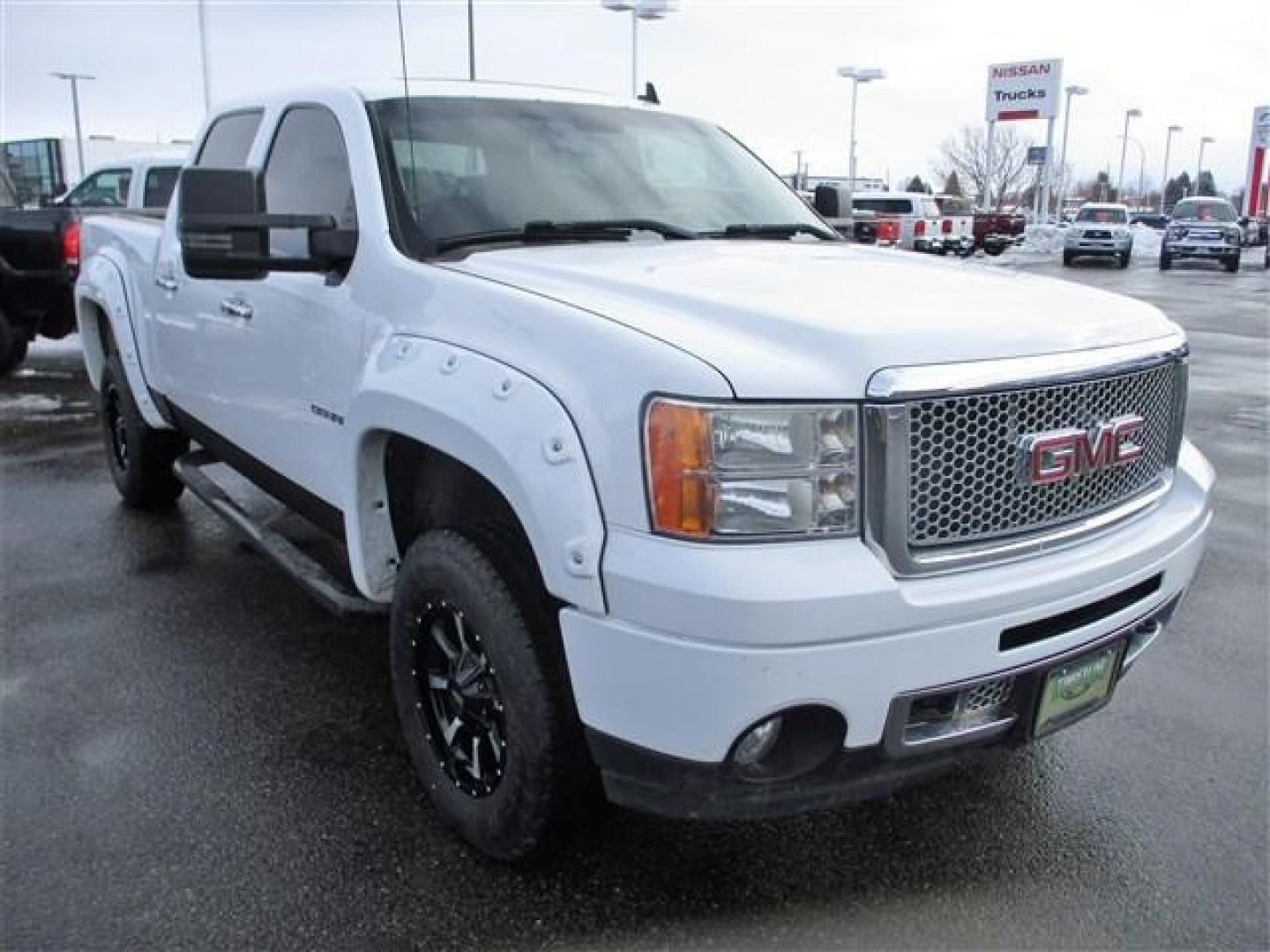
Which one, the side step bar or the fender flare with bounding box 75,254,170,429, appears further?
the fender flare with bounding box 75,254,170,429

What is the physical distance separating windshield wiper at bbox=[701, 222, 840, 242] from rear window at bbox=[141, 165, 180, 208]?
7800 mm

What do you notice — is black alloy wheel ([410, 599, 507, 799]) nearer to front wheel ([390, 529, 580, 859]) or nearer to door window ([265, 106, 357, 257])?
front wheel ([390, 529, 580, 859])

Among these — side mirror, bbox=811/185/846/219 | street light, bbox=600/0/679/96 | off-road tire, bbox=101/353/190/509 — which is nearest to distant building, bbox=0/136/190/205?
street light, bbox=600/0/679/96

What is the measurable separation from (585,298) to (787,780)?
1121 millimetres

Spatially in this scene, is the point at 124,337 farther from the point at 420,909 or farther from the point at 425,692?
the point at 420,909

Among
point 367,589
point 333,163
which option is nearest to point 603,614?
point 367,589

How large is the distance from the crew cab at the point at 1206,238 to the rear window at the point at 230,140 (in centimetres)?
2942

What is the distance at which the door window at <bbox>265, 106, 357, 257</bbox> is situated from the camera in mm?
Answer: 3422

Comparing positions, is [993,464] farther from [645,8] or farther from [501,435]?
[645,8]

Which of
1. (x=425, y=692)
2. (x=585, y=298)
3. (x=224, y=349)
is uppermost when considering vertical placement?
(x=585, y=298)

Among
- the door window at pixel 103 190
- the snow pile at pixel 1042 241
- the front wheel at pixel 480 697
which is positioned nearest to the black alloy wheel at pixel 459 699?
the front wheel at pixel 480 697

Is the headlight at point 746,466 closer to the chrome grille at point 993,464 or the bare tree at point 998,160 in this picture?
the chrome grille at point 993,464

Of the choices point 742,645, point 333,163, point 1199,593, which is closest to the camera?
point 742,645

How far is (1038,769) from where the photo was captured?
3297 millimetres
